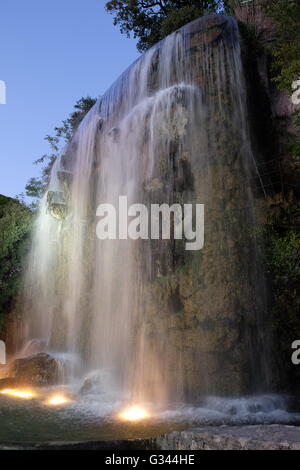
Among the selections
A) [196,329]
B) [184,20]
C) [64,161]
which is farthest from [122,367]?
[184,20]

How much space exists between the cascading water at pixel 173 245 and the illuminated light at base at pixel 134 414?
3.76 feet

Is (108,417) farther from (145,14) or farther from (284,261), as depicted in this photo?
(145,14)

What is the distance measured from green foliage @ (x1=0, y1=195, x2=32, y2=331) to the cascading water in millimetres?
2859

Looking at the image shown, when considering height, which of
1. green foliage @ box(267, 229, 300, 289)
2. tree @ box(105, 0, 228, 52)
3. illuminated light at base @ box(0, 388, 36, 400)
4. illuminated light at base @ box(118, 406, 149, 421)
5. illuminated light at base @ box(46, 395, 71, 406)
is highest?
tree @ box(105, 0, 228, 52)

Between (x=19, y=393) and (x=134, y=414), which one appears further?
(x=19, y=393)

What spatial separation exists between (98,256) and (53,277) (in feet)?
13.8

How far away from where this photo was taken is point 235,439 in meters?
3.52

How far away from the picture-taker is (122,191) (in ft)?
41.8

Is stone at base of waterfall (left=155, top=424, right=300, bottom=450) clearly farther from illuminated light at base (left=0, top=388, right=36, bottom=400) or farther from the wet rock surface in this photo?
illuminated light at base (left=0, top=388, right=36, bottom=400)

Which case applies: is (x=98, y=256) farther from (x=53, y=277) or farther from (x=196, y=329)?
(x=196, y=329)

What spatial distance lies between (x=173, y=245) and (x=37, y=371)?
5.49 metres

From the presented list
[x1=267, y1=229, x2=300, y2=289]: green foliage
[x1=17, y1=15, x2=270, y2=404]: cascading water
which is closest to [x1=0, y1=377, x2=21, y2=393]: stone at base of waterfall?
[x1=17, y1=15, x2=270, y2=404]: cascading water

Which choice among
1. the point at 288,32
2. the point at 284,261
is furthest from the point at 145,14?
the point at 284,261

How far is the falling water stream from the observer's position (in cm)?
921
